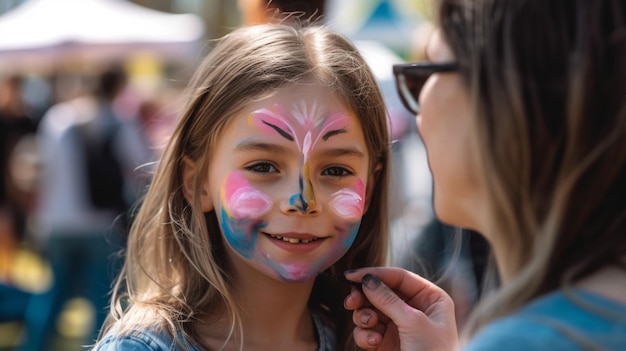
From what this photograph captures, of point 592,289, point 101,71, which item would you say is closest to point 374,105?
point 592,289

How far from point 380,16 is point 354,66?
891cm

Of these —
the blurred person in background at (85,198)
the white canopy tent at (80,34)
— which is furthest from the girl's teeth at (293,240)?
the white canopy tent at (80,34)

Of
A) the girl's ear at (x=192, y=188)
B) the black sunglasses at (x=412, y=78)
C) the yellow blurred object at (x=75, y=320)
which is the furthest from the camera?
the yellow blurred object at (x=75, y=320)

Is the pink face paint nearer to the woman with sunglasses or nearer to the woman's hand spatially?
the woman's hand

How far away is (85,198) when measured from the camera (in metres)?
6.02

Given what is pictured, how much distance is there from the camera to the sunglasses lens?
1580 millimetres

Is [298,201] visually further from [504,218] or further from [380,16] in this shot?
[380,16]

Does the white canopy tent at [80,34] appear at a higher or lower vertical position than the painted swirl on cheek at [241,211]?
lower

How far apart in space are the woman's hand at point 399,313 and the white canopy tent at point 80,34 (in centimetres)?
674

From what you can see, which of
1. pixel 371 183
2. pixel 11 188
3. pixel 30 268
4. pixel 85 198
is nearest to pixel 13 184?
pixel 11 188

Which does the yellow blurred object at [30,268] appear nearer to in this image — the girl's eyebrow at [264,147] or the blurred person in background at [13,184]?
the blurred person in background at [13,184]

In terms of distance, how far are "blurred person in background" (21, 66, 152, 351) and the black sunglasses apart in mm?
4467

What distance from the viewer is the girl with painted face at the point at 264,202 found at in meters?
2.03

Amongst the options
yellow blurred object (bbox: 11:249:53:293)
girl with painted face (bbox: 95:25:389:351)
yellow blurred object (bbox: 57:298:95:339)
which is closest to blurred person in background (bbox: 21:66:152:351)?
yellow blurred object (bbox: 57:298:95:339)
